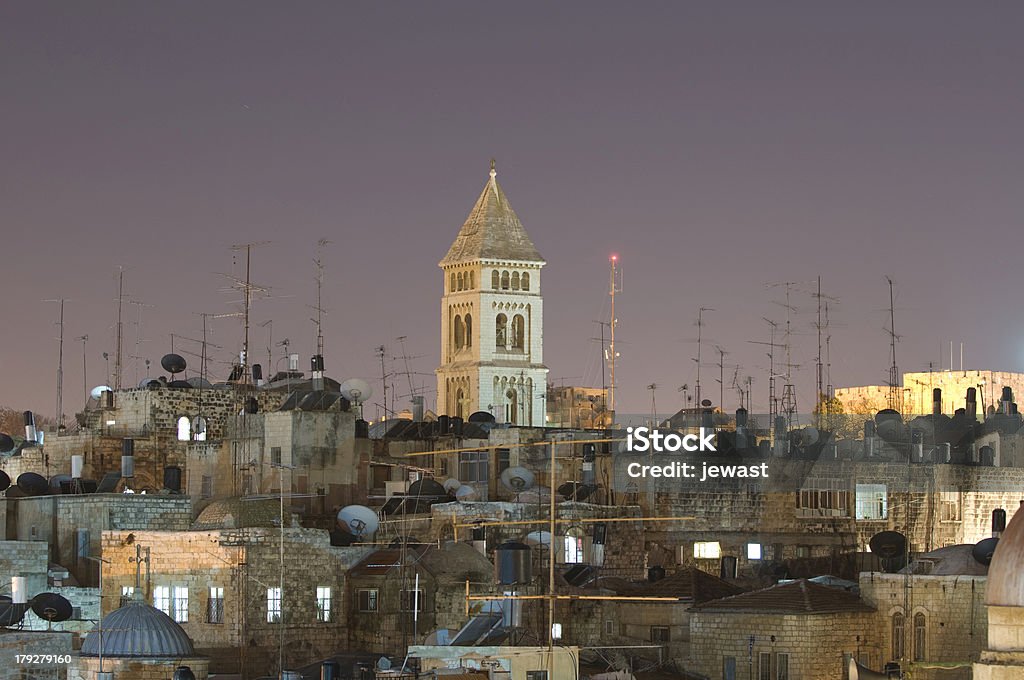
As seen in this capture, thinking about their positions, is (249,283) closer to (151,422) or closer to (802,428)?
(151,422)

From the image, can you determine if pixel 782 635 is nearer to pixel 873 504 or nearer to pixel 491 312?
pixel 873 504

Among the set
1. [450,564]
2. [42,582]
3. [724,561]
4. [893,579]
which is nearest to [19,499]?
[42,582]

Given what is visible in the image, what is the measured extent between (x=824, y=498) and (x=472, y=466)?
9686 millimetres

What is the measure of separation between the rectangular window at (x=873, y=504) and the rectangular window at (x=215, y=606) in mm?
19859

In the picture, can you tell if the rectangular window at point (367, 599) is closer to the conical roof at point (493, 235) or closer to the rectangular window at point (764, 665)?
the rectangular window at point (764, 665)

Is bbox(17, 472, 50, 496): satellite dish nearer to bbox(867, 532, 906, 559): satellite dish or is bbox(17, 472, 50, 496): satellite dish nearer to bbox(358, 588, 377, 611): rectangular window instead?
bbox(358, 588, 377, 611): rectangular window

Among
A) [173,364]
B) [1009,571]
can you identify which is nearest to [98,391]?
[173,364]

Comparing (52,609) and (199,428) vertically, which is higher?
(199,428)

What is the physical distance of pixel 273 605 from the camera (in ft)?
170

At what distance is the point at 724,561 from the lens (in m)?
61.2

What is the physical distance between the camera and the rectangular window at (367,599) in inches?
2106

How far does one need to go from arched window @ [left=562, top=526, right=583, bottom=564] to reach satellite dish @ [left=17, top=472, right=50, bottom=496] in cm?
1223

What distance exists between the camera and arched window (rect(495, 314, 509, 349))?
4387 inches

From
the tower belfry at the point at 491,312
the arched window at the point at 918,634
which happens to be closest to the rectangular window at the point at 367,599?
the arched window at the point at 918,634
